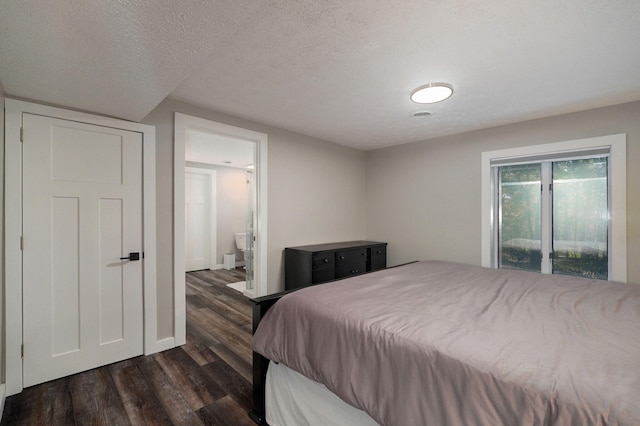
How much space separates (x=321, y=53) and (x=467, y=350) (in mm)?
1872

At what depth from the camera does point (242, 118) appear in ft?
10.5

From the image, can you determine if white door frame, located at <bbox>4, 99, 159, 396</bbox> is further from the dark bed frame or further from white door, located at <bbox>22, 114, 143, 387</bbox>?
the dark bed frame

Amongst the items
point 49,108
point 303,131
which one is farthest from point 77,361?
point 303,131

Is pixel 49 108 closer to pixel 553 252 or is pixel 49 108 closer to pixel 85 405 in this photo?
pixel 85 405

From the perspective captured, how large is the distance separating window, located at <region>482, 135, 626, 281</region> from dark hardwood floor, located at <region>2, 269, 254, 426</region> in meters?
3.09

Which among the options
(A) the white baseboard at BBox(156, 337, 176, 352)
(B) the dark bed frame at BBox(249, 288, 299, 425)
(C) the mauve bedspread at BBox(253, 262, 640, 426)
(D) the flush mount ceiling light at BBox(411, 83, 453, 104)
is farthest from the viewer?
(A) the white baseboard at BBox(156, 337, 176, 352)

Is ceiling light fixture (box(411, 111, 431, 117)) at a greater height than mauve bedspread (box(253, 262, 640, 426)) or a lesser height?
greater

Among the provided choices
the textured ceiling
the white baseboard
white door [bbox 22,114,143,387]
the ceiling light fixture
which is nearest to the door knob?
white door [bbox 22,114,143,387]

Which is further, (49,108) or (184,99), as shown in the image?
(184,99)

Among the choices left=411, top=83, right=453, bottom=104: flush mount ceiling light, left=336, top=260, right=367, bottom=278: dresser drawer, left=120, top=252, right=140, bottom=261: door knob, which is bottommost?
left=336, top=260, right=367, bottom=278: dresser drawer

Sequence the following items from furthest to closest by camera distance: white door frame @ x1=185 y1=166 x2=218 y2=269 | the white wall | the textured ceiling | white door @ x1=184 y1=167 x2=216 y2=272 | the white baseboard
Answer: the white wall
white door frame @ x1=185 y1=166 x2=218 y2=269
white door @ x1=184 y1=167 x2=216 y2=272
the white baseboard
the textured ceiling

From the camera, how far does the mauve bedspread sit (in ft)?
2.98

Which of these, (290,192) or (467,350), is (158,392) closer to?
(467,350)

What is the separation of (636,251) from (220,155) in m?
5.72
